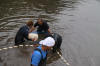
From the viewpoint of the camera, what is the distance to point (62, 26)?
12.2 metres

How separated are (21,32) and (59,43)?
2.02 meters

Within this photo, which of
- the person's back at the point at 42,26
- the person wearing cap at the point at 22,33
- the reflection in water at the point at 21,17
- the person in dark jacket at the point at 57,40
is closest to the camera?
the reflection in water at the point at 21,17

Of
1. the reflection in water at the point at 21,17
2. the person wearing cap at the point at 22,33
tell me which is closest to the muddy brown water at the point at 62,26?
the reflection in water at the point at 21,17

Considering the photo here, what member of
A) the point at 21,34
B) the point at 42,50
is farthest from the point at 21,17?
the point at 42,50

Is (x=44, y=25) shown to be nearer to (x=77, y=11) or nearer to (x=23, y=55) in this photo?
(x=23, y=55)

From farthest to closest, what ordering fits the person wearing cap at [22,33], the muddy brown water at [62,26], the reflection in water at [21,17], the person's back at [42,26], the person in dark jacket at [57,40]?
1. the person's back at [42,26]
2. the person wearing cap at [22,33]
3. the person in dark jacket at [57,40]
4. the muddy brown water at [62,26]
5. the reflection in water at [21,17]

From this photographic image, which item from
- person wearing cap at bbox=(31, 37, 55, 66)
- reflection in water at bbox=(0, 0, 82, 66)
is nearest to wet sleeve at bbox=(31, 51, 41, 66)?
person wearing cap at bbox=(31, 37, 55, 66)

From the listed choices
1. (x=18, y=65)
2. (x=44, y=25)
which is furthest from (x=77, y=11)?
(x=18, y=65)

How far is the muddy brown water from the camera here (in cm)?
852

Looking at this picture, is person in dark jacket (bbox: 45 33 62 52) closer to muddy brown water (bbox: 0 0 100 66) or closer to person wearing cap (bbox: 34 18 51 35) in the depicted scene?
muddy brown water (bbox: 0 0 100 66)

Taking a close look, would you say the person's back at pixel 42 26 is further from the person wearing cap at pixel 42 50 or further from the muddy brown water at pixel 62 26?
the person wearing cap at pixel 42 50

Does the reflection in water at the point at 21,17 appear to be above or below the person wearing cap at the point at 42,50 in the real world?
below

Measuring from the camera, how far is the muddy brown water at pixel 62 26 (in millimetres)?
8523

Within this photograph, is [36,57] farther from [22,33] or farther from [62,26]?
[62,26]
